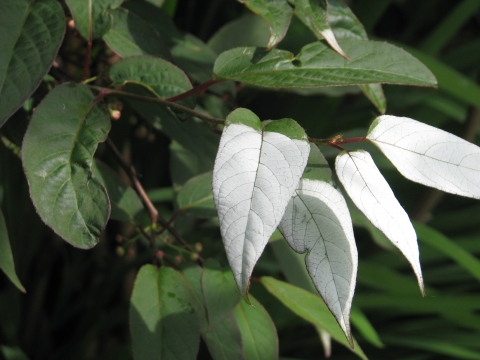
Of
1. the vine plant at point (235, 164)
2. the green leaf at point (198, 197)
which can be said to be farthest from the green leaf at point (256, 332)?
the green leaf at point (198, 197)

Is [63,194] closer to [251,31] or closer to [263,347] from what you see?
[263,347]

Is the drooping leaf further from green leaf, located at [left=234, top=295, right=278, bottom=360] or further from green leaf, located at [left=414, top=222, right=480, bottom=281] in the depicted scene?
green leaf, located at [left=414, top=222, right=480, bottom=281]

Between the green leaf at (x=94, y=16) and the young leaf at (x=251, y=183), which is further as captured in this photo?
the green leaf at (x=94, y=16)

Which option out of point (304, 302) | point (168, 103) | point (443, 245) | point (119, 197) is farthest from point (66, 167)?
point (443, 245)

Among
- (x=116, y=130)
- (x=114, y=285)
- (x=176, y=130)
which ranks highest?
(x=176, y=130)

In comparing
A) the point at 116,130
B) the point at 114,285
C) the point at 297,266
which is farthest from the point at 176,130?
the point at 114,285

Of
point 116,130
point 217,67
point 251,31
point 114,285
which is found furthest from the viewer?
point 114,285

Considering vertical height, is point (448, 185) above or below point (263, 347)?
above

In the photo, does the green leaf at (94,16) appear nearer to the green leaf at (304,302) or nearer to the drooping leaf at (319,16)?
the drooping leaf at (319,16)
